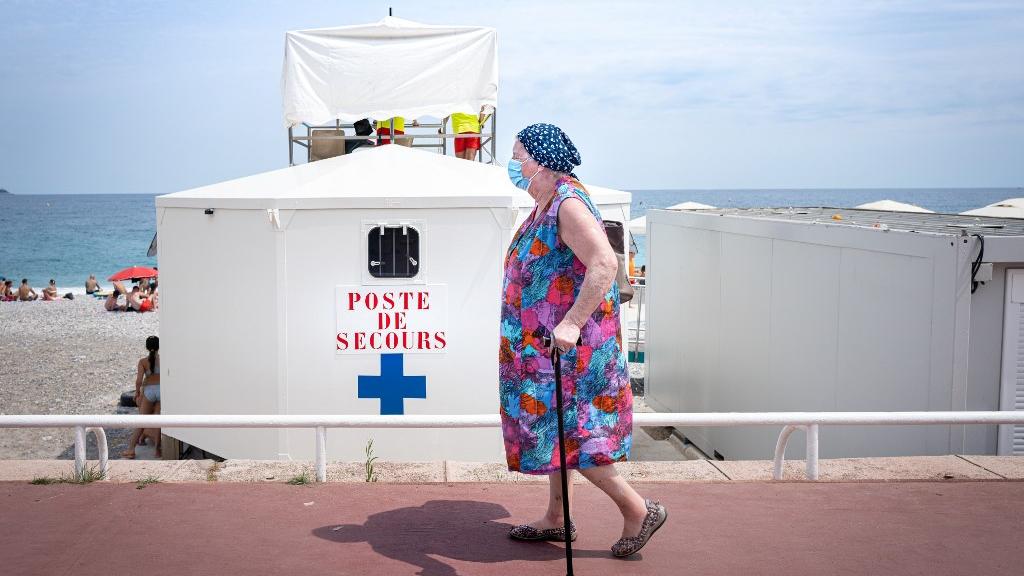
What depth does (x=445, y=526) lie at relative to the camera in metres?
4.02

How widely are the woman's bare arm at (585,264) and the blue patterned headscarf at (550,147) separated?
222 millimetres

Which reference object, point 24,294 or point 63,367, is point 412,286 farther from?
point 24,294

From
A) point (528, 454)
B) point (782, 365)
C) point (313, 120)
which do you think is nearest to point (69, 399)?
point (313, 120)

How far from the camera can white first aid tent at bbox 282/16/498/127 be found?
475 inches

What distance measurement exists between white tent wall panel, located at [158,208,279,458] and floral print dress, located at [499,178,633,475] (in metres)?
4.42

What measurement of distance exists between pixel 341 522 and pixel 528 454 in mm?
1006

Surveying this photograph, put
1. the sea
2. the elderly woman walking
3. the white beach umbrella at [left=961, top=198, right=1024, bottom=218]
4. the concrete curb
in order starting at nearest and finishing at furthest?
1. the elderly woman walking
2. the concrete curb
3. the white beach umbrella at [left=961, top=198, right=1024, bottom=218]
4. the sea

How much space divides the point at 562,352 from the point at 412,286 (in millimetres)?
4294

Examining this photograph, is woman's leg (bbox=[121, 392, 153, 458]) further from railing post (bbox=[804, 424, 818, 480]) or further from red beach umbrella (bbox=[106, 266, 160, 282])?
red beach umbrella (bbox=[106, 266, 160, 282])

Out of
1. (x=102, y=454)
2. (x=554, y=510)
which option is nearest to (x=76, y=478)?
(x=102, y=454)

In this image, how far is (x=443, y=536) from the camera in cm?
390

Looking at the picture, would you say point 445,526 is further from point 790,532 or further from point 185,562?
point 790,532

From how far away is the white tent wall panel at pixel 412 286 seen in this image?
7527 mm

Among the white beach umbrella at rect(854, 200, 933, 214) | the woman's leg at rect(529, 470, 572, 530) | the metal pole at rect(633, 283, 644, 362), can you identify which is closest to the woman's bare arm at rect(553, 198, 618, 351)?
the woman's leg at rect(529, 470, 572, 530)
